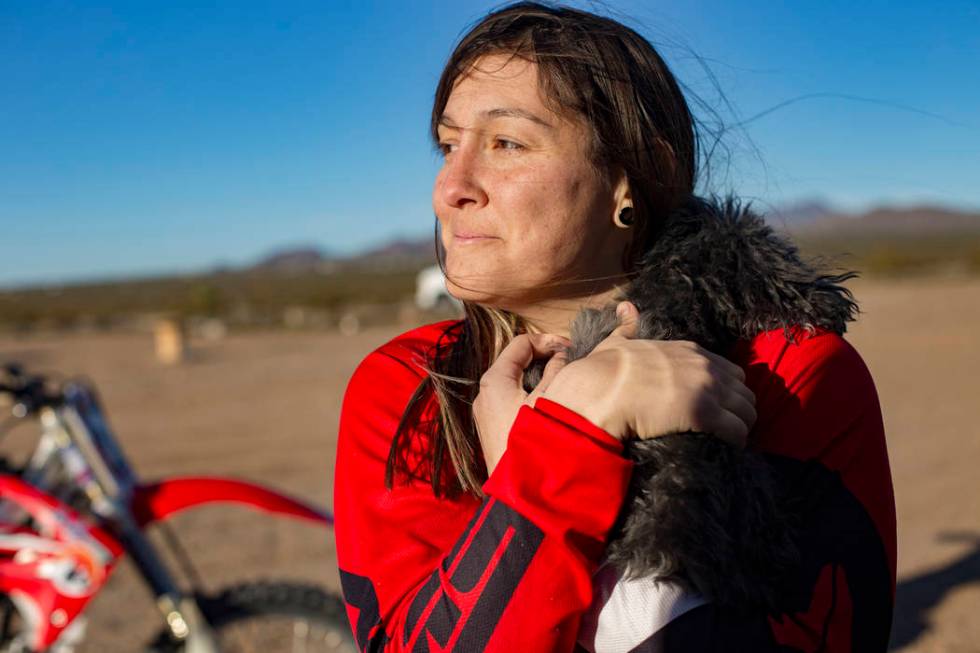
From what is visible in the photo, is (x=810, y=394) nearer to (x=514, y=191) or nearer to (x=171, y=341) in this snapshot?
(x=514, y=191)

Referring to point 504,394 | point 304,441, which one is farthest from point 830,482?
point 304,441

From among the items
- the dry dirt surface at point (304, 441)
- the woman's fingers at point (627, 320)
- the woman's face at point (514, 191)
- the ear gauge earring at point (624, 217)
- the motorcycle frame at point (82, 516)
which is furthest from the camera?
the dry dirt surface at point (304, 441)

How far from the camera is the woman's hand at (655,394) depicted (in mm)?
1243

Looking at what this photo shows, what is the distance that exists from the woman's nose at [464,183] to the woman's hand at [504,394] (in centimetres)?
29

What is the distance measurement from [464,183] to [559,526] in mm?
693

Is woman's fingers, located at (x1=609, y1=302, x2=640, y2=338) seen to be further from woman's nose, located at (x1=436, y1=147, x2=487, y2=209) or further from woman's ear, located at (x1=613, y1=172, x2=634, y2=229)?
woman's nose, located at (x1=436, y1=147, x2=487, y2=209)

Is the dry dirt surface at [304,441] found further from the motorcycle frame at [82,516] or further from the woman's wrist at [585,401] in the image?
the woman's wrist at [585,401]

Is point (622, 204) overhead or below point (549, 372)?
overhead

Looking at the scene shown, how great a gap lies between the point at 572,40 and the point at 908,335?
17258 mm

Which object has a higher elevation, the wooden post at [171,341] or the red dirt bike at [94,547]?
the red dirt bike at [94,547]

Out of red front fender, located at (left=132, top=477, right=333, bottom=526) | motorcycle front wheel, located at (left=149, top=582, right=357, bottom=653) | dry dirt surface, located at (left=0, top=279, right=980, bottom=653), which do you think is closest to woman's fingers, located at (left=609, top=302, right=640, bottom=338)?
red front fender, located at (left=132, top=477, right=333, bottom=526)

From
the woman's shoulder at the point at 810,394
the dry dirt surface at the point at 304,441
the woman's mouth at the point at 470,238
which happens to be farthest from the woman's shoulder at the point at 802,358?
the dry dirt surface at the point at 304,441

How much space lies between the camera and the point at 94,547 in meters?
2.96

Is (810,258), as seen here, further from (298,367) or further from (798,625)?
(298,367)
